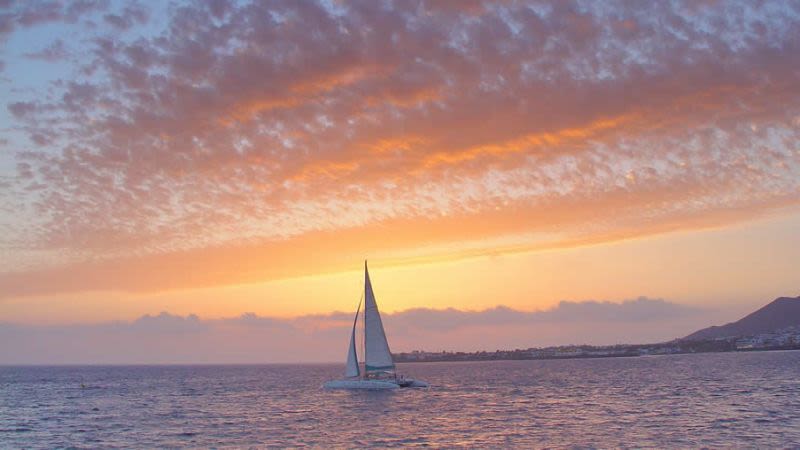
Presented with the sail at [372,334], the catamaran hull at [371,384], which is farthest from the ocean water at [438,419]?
the sail at [372,334]

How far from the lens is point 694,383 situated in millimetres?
100875

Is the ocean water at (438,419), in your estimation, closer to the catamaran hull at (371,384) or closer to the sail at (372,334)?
the catamaran hull at (371,384)

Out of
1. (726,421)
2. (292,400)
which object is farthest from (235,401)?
(726,421)

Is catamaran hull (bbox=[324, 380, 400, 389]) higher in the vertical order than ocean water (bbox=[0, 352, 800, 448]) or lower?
higher

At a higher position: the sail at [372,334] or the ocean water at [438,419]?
the sail at [372,334]

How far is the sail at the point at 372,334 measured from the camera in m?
92.0

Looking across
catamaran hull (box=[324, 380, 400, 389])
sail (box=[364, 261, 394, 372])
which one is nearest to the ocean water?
catamaran hull (box=[324, 380, 400, 389])

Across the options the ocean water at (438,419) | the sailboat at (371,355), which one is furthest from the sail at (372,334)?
the ocean water at (438,419)

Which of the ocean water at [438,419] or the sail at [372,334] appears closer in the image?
the ocean water at [438,419]

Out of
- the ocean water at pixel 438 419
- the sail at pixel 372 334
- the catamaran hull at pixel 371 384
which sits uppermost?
the sail at pixel 372 334

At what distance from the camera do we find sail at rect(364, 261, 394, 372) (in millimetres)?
92000

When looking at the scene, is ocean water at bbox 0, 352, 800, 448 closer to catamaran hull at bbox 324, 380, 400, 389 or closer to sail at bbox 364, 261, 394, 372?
catamaran hull at bbox 324, 380, 400, 389

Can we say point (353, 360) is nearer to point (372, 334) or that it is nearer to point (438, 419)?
point (372, 334)

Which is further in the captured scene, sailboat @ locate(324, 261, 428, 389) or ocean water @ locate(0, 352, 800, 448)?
sailboat @ locate(324, 261, 428, 389)
